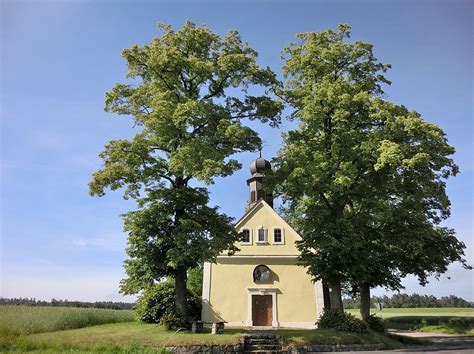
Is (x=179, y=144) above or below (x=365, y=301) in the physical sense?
above

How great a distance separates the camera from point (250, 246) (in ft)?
101

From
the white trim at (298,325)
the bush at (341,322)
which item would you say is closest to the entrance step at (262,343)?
the bush at (341,322)

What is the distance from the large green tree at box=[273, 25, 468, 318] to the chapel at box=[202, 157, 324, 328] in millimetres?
4842

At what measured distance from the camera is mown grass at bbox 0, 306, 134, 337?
1669cm

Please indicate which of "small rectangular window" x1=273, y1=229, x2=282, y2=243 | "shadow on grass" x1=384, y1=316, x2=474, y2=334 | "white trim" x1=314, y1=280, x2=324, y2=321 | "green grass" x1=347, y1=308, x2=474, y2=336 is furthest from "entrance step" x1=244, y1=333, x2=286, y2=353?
"shadow on grass" x1=384, y1=316, x2=474, y2=334

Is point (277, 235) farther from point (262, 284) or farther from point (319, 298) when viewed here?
point (319, 298)

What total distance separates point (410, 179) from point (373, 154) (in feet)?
8.68

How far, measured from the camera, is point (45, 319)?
2014 centimetres

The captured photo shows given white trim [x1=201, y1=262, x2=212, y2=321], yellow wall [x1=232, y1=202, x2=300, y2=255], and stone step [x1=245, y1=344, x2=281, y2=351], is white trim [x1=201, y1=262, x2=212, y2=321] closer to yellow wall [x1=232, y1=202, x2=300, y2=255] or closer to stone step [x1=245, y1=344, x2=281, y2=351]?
yellow wall [x1=232, y1=202, x2=300, y2=255]

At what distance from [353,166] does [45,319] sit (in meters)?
17.7

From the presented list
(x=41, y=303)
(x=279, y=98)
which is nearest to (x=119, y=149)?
(x=279, y=98)

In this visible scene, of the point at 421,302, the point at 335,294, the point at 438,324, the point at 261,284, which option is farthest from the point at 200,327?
the point at 421,302

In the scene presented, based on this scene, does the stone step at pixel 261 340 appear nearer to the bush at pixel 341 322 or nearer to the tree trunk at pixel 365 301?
the bush at pixel 341 322

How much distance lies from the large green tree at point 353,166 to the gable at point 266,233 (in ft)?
17.1
